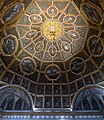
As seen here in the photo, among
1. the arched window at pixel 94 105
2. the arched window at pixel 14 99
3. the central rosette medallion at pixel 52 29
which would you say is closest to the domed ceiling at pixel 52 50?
the central rosette medallion at pixel 52 29

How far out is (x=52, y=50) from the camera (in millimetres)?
20281

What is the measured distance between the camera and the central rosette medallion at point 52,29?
1898cm

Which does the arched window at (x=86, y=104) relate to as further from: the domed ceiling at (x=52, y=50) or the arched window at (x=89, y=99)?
the domed ceiling at (x=52, y=50)

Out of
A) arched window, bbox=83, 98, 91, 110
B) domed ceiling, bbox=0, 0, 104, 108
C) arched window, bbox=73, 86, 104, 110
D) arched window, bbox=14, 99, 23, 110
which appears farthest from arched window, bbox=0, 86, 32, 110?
arched window, bbox=83, 98, 91, 110

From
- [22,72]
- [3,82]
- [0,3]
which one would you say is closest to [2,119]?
[3,82]

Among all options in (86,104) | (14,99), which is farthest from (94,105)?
(14,99)

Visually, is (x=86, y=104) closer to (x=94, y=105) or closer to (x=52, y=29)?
(x=94, y=105)

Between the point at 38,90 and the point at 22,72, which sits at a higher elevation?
the point at 22,72

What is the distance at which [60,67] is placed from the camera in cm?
2056

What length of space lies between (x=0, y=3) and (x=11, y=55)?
6422 millimetres

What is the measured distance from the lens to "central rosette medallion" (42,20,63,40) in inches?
747

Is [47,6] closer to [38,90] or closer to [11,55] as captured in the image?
[11,55]

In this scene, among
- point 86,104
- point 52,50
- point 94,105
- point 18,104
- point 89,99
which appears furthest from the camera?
point 52,50

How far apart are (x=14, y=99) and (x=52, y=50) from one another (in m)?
5.67
